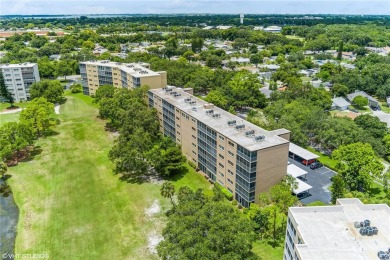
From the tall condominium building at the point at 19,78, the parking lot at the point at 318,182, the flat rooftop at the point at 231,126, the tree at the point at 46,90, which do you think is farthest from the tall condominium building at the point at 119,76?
the parking lot at the point at 318,182

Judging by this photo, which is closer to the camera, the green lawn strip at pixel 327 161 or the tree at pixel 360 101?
the green lawn strip at pixel 327 161

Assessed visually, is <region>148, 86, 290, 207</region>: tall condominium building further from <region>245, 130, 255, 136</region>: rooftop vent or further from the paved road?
the paved road

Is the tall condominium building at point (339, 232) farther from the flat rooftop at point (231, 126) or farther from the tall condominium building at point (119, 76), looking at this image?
the tall condominium building at point (119, 76)

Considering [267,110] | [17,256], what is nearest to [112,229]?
[17,256]

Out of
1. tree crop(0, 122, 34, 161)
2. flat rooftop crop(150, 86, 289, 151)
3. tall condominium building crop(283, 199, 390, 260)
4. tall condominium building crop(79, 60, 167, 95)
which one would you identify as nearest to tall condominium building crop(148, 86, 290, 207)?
flat rooftop crop(150, 86, 289, 151)

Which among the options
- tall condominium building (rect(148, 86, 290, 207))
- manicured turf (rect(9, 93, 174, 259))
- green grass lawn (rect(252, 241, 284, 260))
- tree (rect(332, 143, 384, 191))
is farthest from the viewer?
tree (rect(332, 143, 384, 191))

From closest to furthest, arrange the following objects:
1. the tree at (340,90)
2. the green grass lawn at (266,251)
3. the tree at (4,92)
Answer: the green grass lawn at (266,251) → the tree at (4,92) → the tree at (340,90)
